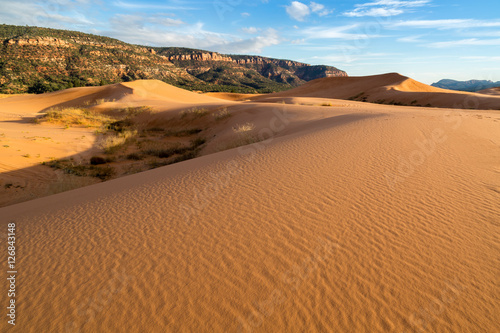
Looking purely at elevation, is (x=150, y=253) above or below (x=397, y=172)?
below

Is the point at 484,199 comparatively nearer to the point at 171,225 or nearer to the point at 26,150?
the point at 171,225

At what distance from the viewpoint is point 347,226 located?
3.35 m

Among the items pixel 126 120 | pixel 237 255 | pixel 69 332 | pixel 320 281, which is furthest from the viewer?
pixel 126 120

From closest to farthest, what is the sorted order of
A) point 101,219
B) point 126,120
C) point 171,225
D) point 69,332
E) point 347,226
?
1. point 69,332
2. point 347,226
3. point 171,225
4. point 101,219
5. point 126,120

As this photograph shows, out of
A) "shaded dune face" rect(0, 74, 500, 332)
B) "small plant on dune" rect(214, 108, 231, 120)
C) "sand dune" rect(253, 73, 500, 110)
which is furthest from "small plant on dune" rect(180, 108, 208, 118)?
"sand dune" rect(253, 73, 500, 110)

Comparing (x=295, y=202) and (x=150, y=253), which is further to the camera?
(x=295, y=202)

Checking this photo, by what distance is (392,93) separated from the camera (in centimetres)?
3762

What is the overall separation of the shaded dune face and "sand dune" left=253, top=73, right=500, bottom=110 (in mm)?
26323

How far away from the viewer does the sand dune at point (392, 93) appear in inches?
1062

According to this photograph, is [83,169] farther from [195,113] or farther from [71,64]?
[71,64]

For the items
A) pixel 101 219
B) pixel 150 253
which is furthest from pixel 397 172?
pixel 101 219

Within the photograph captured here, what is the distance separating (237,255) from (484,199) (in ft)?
12.6

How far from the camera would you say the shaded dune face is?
86.4 inches

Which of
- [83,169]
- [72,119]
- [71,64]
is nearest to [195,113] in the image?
[72,119]
